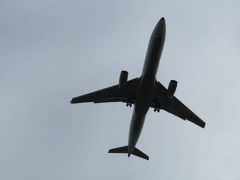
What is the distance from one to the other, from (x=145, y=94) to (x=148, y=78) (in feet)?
8.09

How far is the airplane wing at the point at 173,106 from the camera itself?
5659cm

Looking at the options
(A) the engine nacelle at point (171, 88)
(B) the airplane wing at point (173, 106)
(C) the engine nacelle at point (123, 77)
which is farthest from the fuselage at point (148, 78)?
(B) the airplane wing at point (173, 106)

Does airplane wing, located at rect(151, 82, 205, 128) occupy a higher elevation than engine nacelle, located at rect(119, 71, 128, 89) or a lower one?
lower

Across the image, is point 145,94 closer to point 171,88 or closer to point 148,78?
point 148,78

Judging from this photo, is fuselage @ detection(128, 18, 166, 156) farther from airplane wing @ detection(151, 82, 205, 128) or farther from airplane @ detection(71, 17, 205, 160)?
airplane wing @ detection(151, 82, 205, 128)

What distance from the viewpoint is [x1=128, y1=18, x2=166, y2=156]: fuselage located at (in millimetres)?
47700

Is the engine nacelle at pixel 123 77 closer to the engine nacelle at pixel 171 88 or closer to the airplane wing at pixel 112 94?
the airplane wing at pixel 112 94

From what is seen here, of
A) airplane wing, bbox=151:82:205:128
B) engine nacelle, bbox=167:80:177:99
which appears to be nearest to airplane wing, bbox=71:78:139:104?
airplane wing, bbox=151:82:205:128

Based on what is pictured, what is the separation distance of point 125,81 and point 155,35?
779cm

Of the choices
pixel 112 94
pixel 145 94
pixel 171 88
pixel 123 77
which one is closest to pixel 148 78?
pixel 145 94

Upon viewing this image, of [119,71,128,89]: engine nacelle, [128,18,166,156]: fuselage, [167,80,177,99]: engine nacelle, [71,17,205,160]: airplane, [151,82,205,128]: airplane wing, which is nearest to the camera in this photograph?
[128,18,166,156]: fuselage

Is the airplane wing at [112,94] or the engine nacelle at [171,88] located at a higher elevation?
the engine nacelle at [171,88]

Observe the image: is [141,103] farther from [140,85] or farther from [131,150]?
[131,150]

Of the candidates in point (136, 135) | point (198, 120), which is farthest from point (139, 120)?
point (198, 120)
